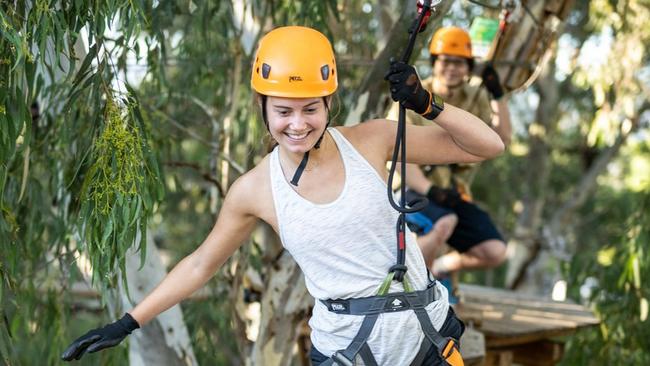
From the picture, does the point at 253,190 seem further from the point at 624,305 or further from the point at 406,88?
the point at 624,305

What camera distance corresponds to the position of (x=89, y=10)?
2.70 metres

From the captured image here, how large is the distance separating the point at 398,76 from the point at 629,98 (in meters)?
5.89

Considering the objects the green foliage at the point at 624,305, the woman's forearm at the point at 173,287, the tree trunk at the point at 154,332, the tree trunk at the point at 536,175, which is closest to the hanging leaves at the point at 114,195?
the woman's forearm at the point at 173,287

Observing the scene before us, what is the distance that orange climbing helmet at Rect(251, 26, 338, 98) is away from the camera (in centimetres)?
230

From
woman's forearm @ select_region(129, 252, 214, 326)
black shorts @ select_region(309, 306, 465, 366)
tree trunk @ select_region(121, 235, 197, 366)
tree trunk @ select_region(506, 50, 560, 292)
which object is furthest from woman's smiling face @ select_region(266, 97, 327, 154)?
tree trunk @ select_region(506, 50, 560, 292)

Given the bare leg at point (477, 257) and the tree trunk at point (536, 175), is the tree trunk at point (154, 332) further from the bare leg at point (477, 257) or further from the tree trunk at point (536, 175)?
the tree trunk at point (536, 175)

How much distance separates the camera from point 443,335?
2.47m

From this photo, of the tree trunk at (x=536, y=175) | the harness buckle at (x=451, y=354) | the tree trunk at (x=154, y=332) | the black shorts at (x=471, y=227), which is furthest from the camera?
the tree trunk at (x=536, y=175)

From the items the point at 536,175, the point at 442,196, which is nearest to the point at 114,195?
the point at 442,196

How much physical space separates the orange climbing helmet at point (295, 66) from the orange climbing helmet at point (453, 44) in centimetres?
198

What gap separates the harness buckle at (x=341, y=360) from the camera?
2367 mm

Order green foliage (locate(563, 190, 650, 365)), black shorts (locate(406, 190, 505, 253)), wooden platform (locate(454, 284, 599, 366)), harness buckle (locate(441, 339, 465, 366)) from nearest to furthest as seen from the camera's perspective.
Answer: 1. harness buckle (locate(441, 339, 465, 366))
2. black shorts (locate(406, 190, 505, 253))
3. wooden platform (locate(454, 284, 599, 366))
4. green foliage (locate(563, 190, 650, 365))

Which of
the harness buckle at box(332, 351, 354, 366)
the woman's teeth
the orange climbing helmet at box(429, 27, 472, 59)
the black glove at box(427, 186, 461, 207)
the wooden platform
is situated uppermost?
the woman's teeth

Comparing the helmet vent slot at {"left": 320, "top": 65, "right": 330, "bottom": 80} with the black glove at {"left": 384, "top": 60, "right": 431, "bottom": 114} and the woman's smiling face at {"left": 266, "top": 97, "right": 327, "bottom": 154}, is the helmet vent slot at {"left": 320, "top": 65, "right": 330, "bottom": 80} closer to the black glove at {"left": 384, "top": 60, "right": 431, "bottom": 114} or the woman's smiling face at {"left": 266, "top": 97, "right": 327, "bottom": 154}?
the woman's smiling face at {"left": 266, "top": 97, "right": 327, "bottom": 154}
